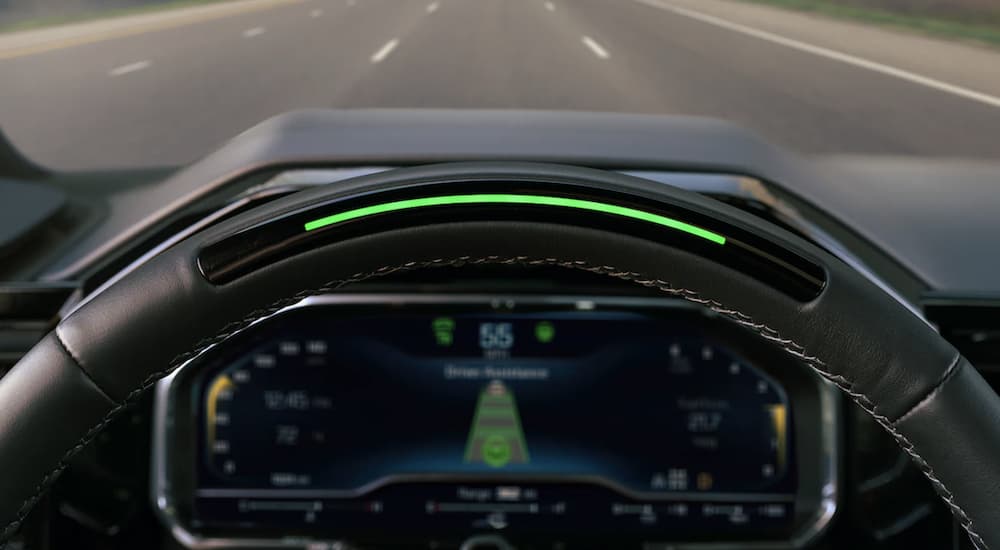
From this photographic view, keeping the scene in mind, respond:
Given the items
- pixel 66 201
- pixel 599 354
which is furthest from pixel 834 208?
pixel 66 201

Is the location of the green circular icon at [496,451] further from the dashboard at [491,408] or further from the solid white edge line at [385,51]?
the solid white edge line at [385,51]

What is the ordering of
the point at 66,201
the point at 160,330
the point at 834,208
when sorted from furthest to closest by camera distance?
1. the point at 66,201
2. the point at 834,208
3. the point at 160,330

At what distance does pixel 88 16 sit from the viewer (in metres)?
9.38

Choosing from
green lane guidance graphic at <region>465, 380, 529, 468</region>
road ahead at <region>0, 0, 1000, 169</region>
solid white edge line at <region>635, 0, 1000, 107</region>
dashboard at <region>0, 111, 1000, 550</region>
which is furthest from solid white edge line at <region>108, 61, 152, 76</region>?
green lane guidance graphic at <region>465, 380, 529, 468</region>

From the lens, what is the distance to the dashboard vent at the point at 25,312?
2504mm

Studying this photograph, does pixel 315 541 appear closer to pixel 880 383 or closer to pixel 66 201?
pixel 66 201

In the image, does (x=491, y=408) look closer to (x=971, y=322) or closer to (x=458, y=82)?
(x=971, y=322)

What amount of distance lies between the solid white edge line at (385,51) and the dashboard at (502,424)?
10.8ft

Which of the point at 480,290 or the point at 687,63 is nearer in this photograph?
the point at 480,290

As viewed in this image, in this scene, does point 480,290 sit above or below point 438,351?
above

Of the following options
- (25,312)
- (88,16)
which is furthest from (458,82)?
(88,16)

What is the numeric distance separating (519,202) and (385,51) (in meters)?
5.17

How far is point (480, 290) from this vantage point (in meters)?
2.56

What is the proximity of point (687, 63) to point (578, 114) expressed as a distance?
3.44 metres
